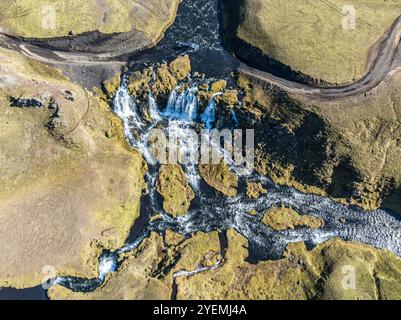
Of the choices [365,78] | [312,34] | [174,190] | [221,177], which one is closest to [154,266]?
[174,190]

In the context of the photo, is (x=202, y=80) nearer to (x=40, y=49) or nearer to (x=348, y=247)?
(x=40, y=49)

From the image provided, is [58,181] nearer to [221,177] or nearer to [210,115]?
[221,177]

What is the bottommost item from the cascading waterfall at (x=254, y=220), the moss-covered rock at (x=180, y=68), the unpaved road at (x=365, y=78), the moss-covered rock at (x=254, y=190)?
the cascading waterfall at (x=254, y=220)

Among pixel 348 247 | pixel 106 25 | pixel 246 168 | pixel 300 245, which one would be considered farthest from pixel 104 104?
pixel 348 247

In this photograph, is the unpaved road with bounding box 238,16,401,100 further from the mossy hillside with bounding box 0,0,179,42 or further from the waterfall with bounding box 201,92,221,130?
the mossy hillside with bounding box 0,0,179,42

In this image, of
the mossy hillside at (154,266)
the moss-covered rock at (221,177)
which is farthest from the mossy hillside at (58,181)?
the moss-covered rock at (221,177)

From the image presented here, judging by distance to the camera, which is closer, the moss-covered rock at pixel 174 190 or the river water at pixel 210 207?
the river water at pixel 210 207

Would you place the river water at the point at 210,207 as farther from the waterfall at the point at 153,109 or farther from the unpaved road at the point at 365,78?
the unpaved road at the point at 365,78
